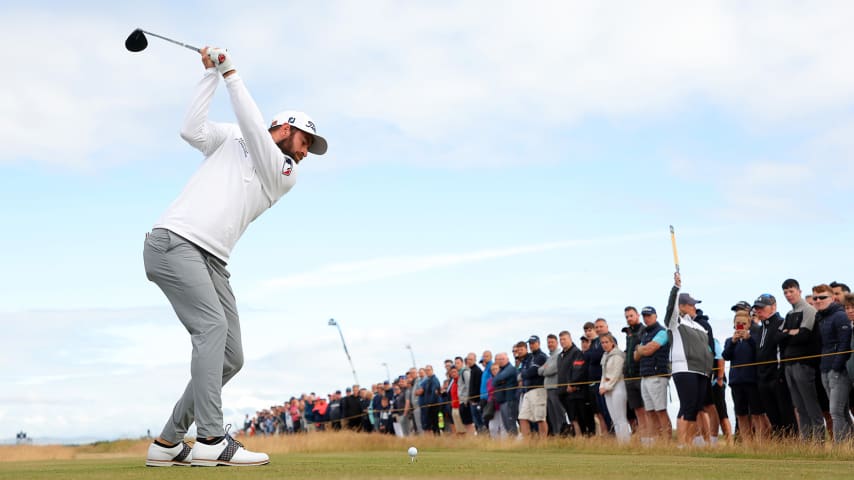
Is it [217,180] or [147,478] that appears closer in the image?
[147,478]

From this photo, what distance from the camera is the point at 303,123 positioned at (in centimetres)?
759

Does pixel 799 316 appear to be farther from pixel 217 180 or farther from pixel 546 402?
pixel 217 180

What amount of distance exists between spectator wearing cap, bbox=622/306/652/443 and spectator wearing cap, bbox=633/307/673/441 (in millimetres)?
379

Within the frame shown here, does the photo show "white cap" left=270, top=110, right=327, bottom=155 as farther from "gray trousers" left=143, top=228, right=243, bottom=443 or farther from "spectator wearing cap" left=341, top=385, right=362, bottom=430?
"spectator wearing cap" left=341, top=385, right=362, bottom=430

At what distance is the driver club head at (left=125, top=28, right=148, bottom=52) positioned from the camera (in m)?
7.90

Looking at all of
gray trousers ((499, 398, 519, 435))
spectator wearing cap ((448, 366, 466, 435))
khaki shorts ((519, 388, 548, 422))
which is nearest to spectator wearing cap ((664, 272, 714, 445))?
khaki shorts ((519, 388, 548, 422))

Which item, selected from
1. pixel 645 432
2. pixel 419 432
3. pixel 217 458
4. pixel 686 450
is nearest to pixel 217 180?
pixel 217 458

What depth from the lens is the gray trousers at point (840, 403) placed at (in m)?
13.4

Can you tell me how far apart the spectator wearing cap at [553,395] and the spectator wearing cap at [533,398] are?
0.54 feet

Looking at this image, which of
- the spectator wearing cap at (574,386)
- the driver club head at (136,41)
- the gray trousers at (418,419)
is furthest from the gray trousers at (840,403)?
the gray trousers at (418,419)

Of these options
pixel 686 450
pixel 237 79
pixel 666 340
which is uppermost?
pixel 237 79

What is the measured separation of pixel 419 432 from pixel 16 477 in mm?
22589

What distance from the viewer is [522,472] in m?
6.84

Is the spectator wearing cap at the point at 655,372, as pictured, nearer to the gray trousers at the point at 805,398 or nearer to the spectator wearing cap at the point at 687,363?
the spectator wearing cap at the point at 687,363
